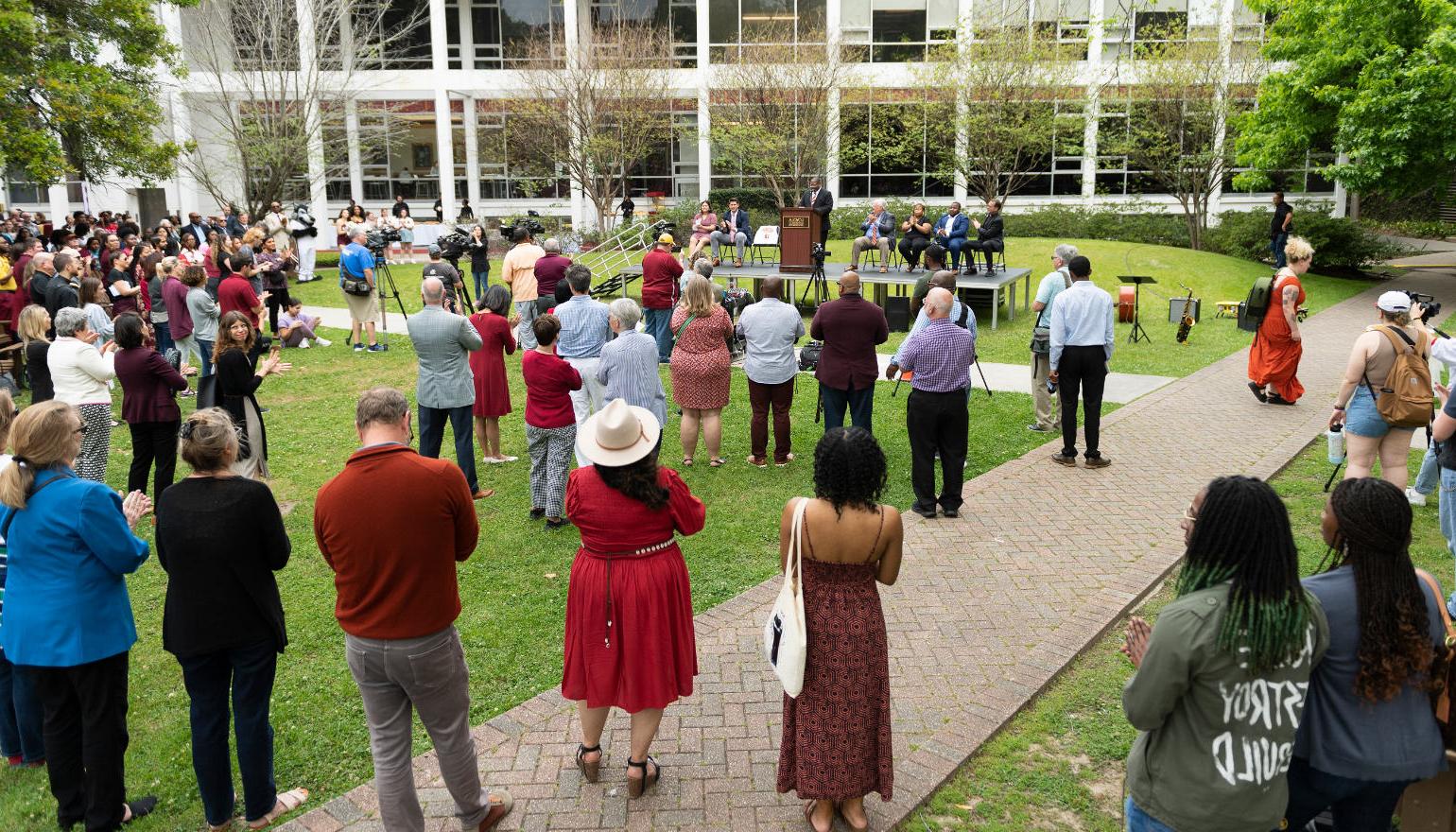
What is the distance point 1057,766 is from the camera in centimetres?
459

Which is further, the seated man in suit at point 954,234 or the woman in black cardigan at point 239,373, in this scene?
the seated man in suit at point 954,234

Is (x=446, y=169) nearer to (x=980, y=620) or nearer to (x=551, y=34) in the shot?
(x=551, y=34)

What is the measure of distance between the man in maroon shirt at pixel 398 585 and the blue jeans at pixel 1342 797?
2938 millimetres

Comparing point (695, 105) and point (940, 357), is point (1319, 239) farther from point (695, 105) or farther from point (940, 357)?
point (940, 357)

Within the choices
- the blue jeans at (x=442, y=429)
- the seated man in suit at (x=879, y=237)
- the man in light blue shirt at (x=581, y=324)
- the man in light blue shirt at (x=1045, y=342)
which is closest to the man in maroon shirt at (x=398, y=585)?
the blue jeans at (x=442, y=429)

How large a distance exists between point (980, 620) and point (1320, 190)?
33323 millimetres

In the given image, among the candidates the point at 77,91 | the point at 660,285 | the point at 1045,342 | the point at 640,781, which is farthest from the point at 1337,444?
the point at 77,91

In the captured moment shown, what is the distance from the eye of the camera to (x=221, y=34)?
25.7m

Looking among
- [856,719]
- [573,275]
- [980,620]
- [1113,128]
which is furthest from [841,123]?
[856,719]

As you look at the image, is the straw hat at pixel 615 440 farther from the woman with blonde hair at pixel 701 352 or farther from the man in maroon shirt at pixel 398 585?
the woman with blonde hair at pixel 701 352

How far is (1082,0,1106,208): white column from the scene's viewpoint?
92.3ft

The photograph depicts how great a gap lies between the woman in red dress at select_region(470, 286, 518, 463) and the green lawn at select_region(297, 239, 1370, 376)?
7.76 meters

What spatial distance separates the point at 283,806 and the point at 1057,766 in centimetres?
345

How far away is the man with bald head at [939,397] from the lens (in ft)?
24.6
